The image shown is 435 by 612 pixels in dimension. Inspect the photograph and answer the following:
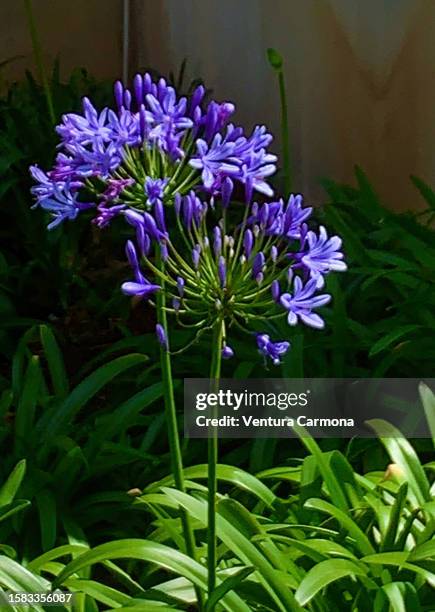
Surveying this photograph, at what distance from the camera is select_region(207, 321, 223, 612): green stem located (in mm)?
1458

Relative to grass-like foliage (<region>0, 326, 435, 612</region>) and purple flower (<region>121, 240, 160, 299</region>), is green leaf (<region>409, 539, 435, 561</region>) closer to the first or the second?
grass-like foliage (<region>0, 326, 435, 612</region>)

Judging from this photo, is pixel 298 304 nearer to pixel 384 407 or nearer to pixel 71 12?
pixel 384 407

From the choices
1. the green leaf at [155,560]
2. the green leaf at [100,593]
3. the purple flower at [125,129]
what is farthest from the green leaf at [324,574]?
the purple flower at [125,129]

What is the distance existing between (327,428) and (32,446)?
744 mm

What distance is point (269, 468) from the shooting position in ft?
7.91

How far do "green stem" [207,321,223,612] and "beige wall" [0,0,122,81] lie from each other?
3840mm

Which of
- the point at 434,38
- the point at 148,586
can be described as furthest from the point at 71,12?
the point at 148,586

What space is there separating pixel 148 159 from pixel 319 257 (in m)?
0.29

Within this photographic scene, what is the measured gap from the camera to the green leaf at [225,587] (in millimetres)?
1615

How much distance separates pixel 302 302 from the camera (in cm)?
138

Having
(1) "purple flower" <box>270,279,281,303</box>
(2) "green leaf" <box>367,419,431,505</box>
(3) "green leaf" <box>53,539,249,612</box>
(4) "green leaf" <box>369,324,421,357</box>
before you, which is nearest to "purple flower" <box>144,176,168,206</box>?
(1) "purple flower" <box>270,279,281,303</box>

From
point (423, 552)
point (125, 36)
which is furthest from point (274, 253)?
point (125, 36)

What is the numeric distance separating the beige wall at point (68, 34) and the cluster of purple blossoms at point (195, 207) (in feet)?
12.3

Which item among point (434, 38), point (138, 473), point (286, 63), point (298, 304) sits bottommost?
point (298, 304)
